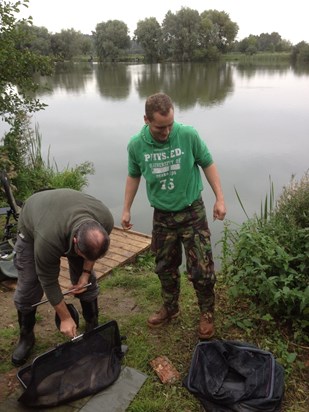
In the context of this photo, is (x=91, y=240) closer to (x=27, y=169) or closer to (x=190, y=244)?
(x=190, y=244)

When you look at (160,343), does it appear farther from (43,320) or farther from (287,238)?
(287,238)

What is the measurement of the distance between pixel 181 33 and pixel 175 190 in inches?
1533

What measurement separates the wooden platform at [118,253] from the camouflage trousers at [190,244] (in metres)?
1.20

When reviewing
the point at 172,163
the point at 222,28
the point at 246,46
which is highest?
the point at 222,28

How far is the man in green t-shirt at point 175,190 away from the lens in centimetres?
210

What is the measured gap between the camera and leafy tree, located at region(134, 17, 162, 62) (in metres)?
39.6

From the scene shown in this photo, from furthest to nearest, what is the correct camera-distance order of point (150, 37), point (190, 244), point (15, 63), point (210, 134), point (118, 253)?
point (150, 37), point (210, 134), point (15, 63), point (118, 253), point (190, 244)

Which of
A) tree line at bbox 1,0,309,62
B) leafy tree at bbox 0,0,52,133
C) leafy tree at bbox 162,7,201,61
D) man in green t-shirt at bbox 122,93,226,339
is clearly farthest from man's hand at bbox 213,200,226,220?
leafy tree at bbox 162,7,201,61

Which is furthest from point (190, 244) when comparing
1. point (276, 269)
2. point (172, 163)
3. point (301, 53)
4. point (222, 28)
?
point (222, 28)

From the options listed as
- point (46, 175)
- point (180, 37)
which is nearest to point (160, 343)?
point (46, 175)

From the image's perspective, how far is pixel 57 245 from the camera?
1665 mm

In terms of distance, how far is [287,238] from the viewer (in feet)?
8.92

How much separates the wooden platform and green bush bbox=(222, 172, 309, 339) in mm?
1152

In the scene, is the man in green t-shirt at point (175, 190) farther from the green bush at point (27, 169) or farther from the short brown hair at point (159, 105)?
the green bush at point (27, 169)
